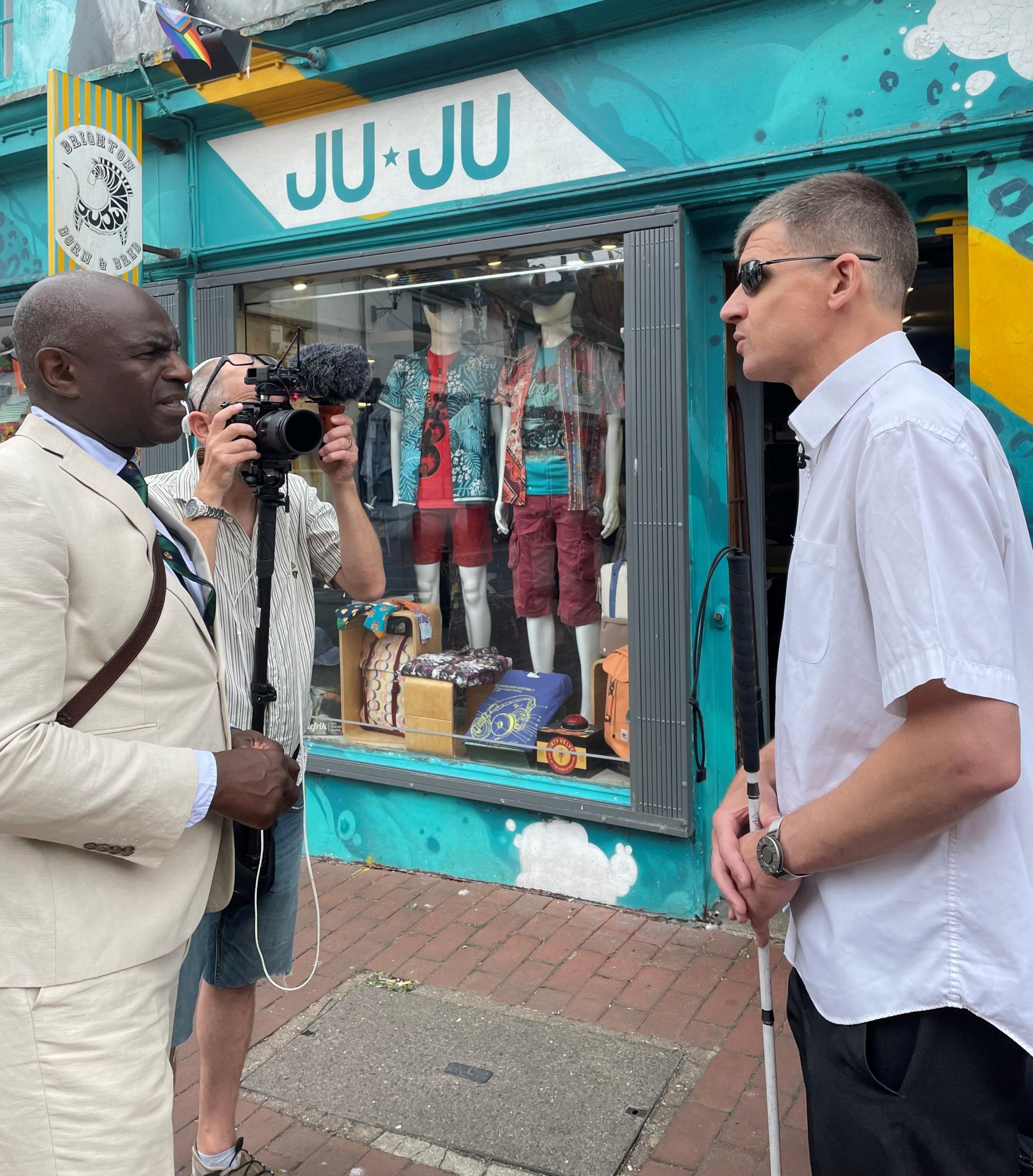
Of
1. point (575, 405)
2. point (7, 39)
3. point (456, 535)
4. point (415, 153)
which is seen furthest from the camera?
point (7, 39)

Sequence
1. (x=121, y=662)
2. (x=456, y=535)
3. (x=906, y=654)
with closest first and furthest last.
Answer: (x=906, y=654) < (x=121, y=662) < (x=456, y=535)

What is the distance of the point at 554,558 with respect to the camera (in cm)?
506

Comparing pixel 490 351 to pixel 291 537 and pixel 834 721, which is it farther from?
pixel 834 721

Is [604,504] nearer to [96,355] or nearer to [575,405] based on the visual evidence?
[575,405]

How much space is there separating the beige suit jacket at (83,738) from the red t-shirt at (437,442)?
3583mm

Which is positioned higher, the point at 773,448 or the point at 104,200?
the point at 104,200

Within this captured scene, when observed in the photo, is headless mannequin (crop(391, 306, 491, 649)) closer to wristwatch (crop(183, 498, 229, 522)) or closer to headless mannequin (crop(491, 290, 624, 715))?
headless mannequin (crop(491, 290, 624, 715))

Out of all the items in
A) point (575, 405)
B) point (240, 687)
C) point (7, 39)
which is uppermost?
point (7, 39)

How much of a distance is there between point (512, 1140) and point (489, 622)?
2800 millimetres

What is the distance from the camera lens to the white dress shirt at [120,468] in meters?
1.70

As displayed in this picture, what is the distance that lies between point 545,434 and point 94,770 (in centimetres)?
365

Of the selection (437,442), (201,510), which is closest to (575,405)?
(437,442)

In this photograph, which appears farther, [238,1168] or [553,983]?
[553,983]

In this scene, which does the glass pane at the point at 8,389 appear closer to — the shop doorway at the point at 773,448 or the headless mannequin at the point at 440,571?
the headless mannequin at the point at 440,571
